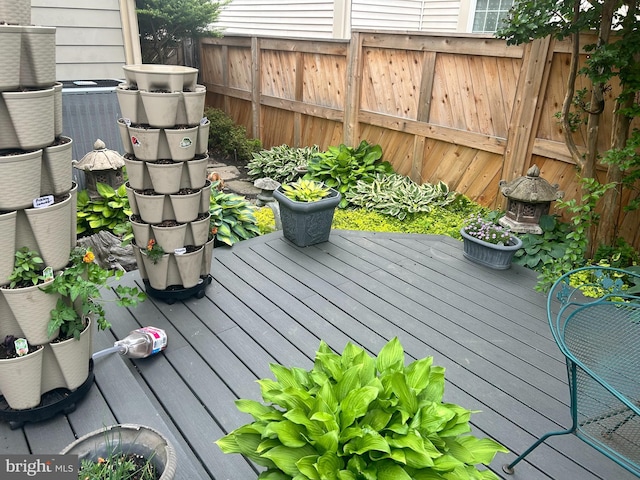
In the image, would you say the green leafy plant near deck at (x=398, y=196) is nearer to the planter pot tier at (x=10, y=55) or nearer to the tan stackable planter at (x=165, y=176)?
the tan stackable planter at (x=165, y=176)

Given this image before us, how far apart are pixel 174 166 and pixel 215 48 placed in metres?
5.94

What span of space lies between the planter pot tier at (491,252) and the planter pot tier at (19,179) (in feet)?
10.1

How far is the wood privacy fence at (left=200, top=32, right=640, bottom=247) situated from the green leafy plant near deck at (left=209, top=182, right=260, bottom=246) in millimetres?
2141

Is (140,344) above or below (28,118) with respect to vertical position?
below

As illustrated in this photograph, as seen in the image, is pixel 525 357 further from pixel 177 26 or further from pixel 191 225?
pixel 177 26

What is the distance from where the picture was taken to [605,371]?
5.98ft

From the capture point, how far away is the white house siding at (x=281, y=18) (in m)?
7.44

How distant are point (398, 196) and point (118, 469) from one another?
3.97 metres

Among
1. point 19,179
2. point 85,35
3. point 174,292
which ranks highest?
point 85,35

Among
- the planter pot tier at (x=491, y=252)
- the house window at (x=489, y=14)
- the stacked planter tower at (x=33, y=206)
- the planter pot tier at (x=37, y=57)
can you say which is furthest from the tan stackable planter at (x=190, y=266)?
the house window at (x=489, y=14)

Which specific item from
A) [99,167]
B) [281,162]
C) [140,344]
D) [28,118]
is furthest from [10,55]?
[281,162]

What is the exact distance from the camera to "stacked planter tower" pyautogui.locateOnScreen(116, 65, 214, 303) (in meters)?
2.54

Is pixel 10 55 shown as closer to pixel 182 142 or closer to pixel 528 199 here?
pixel 182 142

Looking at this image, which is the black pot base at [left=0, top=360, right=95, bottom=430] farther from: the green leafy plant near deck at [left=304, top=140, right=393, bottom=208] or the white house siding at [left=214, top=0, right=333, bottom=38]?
the white house siding at [left=214, top=0, right=333, bottom=38]
